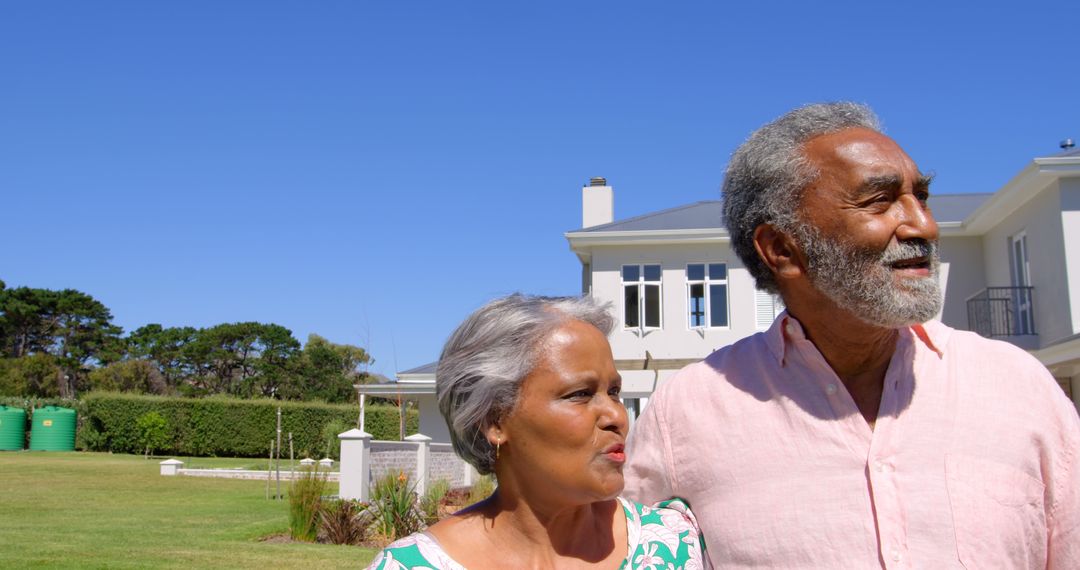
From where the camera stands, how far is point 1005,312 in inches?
824

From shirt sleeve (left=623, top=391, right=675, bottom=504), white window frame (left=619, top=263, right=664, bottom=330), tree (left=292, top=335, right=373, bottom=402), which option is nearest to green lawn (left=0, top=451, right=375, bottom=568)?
shirt sleeve (left=623, top=391, right=675, bottom=504)

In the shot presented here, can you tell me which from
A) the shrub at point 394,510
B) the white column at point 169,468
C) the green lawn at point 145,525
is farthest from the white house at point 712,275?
the white column at point 169,468

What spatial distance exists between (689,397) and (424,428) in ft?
97.3

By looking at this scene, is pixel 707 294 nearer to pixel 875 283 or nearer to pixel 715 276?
pixel 715 276

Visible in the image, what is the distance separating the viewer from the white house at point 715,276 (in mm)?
20266

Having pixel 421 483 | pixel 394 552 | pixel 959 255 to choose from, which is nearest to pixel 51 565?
pixel 421 483

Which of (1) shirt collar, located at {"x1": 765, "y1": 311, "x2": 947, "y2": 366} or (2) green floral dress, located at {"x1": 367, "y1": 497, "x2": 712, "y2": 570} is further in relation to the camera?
(1) shirt collar, located at {"x1": 765, "y1": 311, "x2": 947, "y2": 366}

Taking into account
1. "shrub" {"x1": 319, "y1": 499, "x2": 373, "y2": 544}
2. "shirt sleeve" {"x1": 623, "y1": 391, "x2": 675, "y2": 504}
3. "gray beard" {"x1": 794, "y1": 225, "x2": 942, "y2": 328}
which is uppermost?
"gray beard" {"x1": 794, "y1": 225, "x2": 942, "y2": 328}

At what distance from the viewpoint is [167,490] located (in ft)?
72.7

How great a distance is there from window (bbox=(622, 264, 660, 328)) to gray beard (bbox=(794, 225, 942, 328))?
79.8ft

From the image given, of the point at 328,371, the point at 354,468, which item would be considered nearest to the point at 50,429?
the point at 328,371

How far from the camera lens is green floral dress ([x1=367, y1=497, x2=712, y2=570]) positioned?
1.89 m

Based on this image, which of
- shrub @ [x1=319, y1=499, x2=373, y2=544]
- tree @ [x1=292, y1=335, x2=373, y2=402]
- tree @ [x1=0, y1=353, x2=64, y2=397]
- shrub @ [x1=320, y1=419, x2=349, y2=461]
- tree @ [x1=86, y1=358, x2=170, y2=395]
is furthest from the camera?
tree @ [x1=292, y1=335, x2=373, y2=402]

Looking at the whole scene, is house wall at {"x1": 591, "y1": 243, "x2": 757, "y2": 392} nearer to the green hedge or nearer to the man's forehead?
the green hedge
